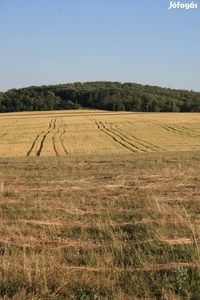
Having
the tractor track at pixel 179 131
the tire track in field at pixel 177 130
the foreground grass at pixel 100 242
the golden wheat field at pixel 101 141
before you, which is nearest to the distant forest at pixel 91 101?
the tire track in field at pixel 177 130

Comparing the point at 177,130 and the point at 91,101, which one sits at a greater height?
the point at 91,101

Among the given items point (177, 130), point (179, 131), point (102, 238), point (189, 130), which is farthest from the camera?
point (177, 130)

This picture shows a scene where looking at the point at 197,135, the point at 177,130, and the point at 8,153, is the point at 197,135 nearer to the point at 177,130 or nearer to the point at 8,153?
the point at 177,130

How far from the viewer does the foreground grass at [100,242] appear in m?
4.87

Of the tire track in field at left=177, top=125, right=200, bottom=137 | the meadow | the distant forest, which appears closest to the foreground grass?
the meadow

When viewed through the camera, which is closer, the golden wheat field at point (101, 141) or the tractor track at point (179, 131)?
the golden wheat field at point (101, 141)

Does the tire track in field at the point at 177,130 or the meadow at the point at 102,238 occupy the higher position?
the meadow at the point at 102,238

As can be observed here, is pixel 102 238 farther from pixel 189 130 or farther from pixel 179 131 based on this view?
pixel 189 130

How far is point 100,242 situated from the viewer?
21.2ft

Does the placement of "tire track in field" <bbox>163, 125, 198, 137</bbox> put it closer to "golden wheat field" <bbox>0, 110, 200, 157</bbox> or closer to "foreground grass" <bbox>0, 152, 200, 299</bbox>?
"golden wheat field" <bbox>0, 110, 200, 157</bbox>

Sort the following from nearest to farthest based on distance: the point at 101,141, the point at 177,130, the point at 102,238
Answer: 1. the point at 102,238
2. the point at 101,141
3. the point at 177,130

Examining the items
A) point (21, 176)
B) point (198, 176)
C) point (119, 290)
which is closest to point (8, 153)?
point (21, 176)

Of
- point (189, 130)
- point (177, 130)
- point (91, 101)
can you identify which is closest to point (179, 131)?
point (177, 130)

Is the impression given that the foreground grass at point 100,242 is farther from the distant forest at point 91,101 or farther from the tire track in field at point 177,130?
the distant forest at point 91,101
